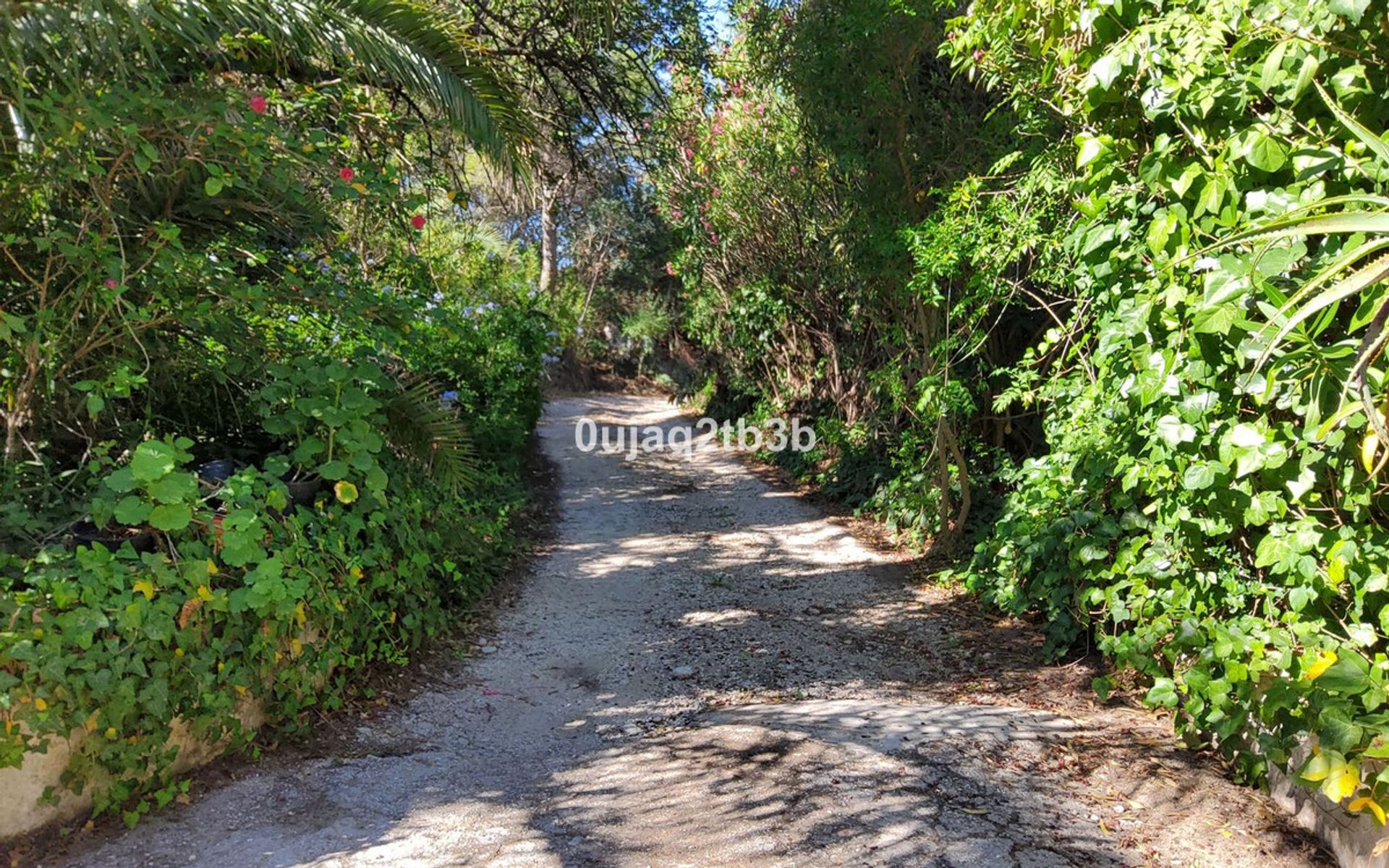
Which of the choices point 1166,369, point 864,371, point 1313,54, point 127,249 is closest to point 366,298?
point 127,249

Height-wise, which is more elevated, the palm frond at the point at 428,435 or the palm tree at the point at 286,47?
the palm tree at the point at 286,47

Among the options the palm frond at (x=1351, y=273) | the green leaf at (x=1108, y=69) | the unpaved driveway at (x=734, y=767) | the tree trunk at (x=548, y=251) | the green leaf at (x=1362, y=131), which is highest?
the tree trunk at (x=548, y=251)

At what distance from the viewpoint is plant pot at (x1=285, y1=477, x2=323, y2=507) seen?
150 inches

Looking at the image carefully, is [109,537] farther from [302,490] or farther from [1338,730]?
[1338,730]

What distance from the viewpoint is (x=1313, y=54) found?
98.3 inches

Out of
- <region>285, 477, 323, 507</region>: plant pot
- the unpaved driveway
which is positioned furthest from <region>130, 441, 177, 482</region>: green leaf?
the unpaved driveway

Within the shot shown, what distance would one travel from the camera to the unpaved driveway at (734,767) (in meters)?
2.72

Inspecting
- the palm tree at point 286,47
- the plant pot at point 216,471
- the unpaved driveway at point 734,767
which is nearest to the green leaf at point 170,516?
the plant pot at point 216,471

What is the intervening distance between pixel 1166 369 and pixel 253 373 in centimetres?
379

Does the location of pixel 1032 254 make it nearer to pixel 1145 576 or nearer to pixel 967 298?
pixel 967 298

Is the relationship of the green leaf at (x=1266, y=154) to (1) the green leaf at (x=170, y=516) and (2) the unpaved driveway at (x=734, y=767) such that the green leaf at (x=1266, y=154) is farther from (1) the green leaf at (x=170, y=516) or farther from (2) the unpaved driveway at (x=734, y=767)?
(1) the green leaf at (x=170, y=516)

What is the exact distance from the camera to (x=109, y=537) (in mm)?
3297

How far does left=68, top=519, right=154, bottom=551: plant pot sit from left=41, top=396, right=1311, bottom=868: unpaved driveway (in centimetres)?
94

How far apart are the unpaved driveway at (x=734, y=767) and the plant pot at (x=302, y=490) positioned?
3.38 ft
